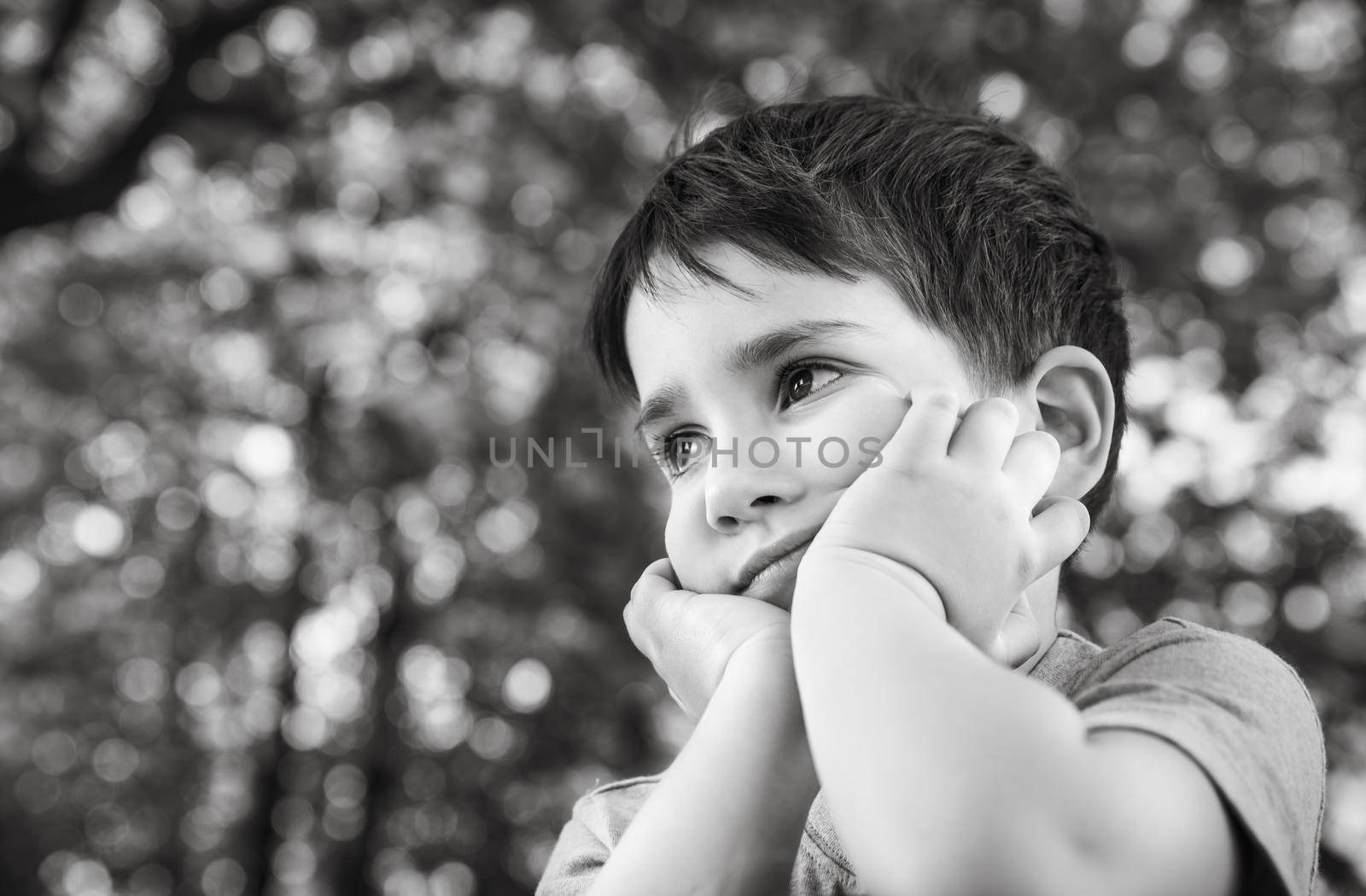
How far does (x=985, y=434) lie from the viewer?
103cm

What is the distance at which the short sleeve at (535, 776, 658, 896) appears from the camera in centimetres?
143

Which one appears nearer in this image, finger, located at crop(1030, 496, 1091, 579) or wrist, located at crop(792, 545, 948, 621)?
wrist, located at crop(792, 545, 948, 621)

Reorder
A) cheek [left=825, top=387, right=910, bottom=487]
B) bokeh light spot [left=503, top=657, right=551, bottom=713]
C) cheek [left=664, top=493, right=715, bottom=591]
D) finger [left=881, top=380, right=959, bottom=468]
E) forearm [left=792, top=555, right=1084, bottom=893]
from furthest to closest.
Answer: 1. bokeh light spot [left=503, top=657, right=551, bottom=713]
2. cheek [left=664, top=493, right=715, bottom=591]
3. cheek [left=825, top=387, right=910, bottom=487]
4. finger [left=881, top=380, right=959, bottom=468]
5. forearm [left=792, top=555, right=1084, bottom=893]

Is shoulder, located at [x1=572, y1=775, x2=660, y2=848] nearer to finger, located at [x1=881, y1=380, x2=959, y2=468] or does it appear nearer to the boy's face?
the boy's face

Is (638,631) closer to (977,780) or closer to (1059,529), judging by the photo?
(1059,529)

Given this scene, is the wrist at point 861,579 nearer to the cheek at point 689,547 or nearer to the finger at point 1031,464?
the finger at point 1031,464

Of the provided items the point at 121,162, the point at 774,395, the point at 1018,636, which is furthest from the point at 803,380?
the point at 121,162

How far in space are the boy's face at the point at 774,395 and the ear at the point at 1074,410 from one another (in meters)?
0.16

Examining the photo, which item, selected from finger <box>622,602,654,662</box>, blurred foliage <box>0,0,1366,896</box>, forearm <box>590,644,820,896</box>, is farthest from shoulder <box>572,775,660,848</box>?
blurred foliage <box>0,0,1366,896</box>

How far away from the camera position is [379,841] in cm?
695

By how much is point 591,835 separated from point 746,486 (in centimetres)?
62

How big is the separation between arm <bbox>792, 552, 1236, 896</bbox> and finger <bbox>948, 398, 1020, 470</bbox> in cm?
19

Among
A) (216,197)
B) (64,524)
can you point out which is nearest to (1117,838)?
(216,197)

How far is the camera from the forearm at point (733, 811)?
0.96 meters
